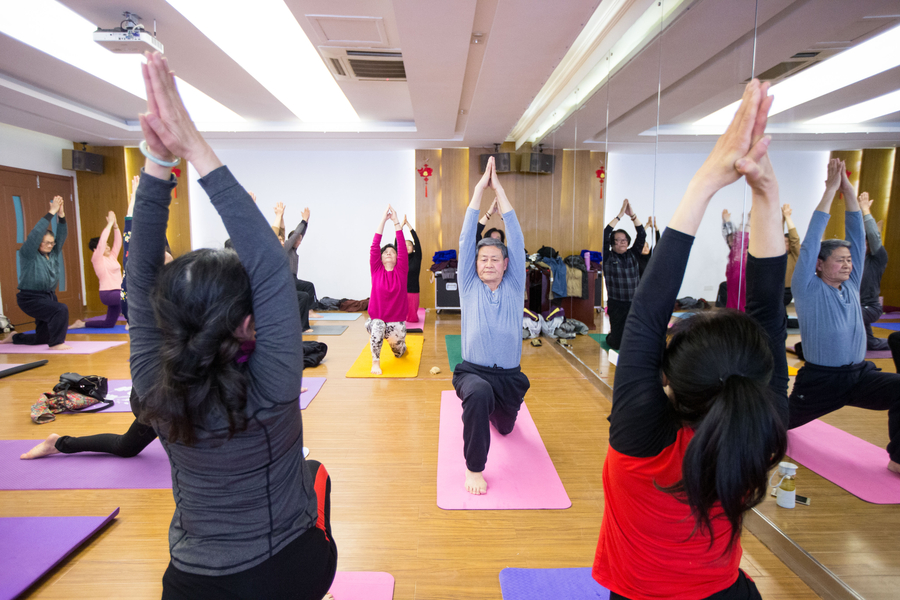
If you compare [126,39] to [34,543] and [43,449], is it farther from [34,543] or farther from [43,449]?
[34,543]

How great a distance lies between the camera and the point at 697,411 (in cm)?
77

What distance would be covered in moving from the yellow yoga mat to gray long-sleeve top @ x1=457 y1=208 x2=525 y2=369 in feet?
6.19

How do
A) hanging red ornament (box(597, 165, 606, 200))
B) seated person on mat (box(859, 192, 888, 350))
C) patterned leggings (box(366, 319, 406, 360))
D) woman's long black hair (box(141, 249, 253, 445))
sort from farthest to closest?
hanging red ornament (box(597, 165, 606, 200))
patterned leggings (box(366, 319, 406, 360))
seated person on mat (box(859, 192, 888, 350))
woman's long black hair (box(141, 249, 253, 445))

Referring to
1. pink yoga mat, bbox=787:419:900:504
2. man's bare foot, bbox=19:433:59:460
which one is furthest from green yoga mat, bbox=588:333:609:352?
man's bare foot, bbox=19:433:59:460

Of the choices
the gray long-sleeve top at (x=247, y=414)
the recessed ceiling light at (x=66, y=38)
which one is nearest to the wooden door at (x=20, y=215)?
the recessed ceiling light at (x=66, y=38)

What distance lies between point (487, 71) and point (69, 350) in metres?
5.70

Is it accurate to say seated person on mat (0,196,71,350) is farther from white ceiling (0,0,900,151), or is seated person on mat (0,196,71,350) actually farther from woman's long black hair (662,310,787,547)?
woman's long black hair (662,310,787,547)

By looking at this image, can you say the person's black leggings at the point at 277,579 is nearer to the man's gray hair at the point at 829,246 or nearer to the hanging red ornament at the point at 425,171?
the man's gray hair at the point at 829,246

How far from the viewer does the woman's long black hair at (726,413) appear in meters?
0.65

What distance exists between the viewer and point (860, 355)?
1751 mm

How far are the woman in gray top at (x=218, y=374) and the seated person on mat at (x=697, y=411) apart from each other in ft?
2.21

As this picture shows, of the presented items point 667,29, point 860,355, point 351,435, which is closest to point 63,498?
point 351,435

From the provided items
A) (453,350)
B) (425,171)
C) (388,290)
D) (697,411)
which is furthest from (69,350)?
(697,411)

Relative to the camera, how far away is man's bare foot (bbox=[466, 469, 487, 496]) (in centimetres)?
232
